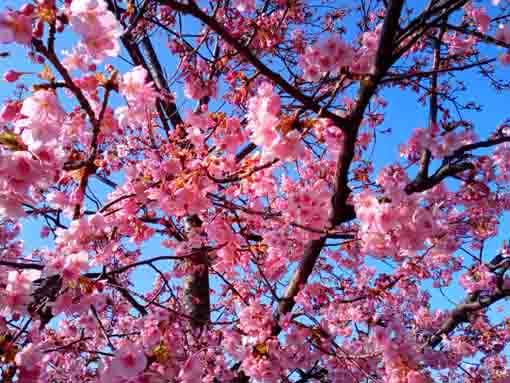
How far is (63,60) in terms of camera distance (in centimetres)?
221

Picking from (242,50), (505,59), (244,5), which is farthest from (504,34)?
(244,5)

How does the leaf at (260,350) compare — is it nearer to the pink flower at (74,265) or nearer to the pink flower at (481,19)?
the pink flower at (74,265)

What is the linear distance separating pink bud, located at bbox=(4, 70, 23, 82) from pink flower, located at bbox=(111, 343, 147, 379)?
156 centimetres

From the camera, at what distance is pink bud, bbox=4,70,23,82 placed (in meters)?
1.96

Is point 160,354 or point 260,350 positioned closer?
point 160,354

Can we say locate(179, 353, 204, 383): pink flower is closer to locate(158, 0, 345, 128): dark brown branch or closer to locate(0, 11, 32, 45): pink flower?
locate(158, 0, 345, 128): dark brown branch

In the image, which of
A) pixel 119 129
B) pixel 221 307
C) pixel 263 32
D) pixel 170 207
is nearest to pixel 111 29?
pixel 119 129

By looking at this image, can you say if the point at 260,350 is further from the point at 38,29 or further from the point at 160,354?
the point at 38,29

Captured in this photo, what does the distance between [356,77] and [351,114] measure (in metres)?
0.34

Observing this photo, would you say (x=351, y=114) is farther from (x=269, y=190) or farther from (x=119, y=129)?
(x=119, y=129)

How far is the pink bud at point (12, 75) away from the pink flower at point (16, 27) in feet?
0.49

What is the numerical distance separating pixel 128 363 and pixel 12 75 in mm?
1647

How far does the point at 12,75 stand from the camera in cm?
198

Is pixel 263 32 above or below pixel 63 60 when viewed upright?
above
